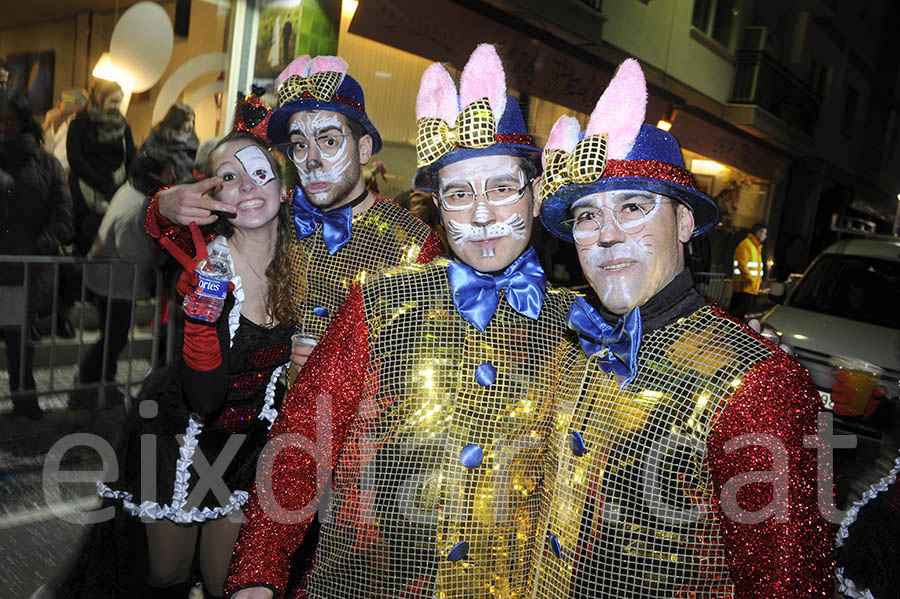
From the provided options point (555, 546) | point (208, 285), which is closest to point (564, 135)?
point (555, 546)

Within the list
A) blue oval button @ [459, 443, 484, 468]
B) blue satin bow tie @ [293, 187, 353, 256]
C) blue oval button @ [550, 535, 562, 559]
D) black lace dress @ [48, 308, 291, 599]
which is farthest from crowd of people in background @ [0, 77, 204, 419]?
blue oval button @ [550, 535, 562, 559]

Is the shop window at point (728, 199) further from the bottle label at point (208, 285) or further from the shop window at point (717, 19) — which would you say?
the bottle label at point (208, 285)

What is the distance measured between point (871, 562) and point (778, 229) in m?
20.3

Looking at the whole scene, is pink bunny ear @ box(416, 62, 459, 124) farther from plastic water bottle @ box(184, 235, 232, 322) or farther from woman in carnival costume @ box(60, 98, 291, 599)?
woman in carnival costume @ box(60, 98, 291, 599)

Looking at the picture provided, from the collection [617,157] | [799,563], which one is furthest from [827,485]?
[617,157]

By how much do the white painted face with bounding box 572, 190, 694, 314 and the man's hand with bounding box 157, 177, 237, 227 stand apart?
147 centimetres

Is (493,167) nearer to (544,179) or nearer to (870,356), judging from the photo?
(544,179)

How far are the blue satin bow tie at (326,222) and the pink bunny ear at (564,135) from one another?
1315 mm

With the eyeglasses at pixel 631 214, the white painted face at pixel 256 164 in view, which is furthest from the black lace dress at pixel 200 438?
the eyeglasses at pixel 631 214

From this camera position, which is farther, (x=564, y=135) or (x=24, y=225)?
(x=24, y=225)

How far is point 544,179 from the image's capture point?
1.63 metres

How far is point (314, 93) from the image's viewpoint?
2.67 m

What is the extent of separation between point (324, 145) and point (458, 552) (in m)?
1.68

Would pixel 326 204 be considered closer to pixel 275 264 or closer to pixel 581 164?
pixel 275 264
